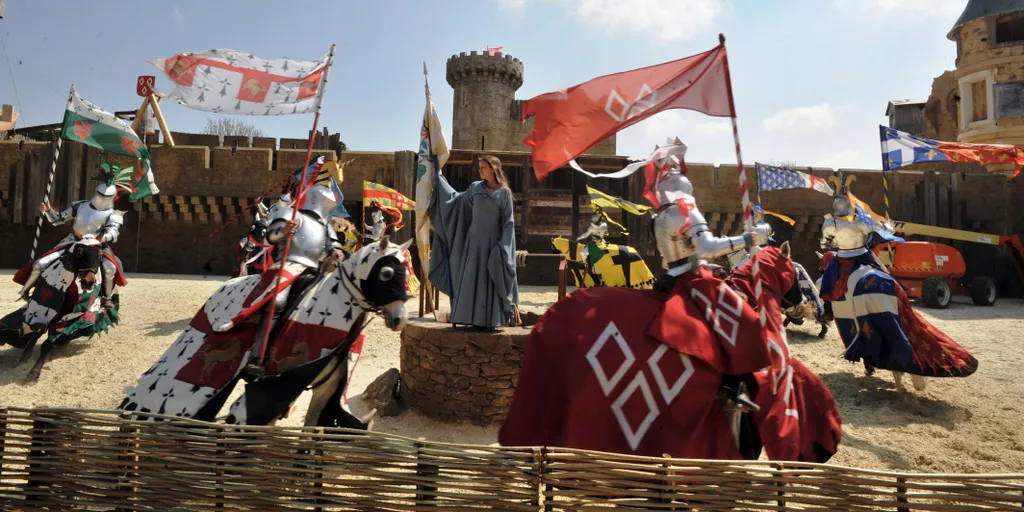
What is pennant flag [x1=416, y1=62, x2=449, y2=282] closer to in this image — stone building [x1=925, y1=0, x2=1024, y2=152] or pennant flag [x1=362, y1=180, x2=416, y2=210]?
pennant flag [x1=362, y1=180, x2=416, y2=210]

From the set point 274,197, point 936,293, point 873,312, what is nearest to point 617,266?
point 873,312

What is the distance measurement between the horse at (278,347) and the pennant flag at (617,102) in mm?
1152

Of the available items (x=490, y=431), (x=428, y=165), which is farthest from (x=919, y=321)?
(x=428, y=165)

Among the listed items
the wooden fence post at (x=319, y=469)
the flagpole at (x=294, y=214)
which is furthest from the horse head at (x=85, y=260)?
the wooden fence post at (x=319, y=469)

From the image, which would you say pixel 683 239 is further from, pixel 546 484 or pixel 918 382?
pixel 918 382

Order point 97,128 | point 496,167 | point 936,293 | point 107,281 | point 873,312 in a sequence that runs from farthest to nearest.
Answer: point 936,293 → point 107,281 → point 873,312 → point 97,128 → point 496,167

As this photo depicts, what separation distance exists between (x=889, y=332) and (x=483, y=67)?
25.8 metres

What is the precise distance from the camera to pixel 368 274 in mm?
2895

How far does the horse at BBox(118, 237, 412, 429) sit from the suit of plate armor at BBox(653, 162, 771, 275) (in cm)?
144

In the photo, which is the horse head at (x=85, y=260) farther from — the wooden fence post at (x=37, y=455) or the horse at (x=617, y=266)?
the horse at (x=617, y=266)

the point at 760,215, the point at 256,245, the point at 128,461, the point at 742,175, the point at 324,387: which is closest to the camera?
the point at 128,461

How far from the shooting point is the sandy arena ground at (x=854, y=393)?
4252 mm

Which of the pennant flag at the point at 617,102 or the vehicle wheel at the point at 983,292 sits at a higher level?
the pennant flag at the point at 617,102

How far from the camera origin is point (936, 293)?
11484mm
